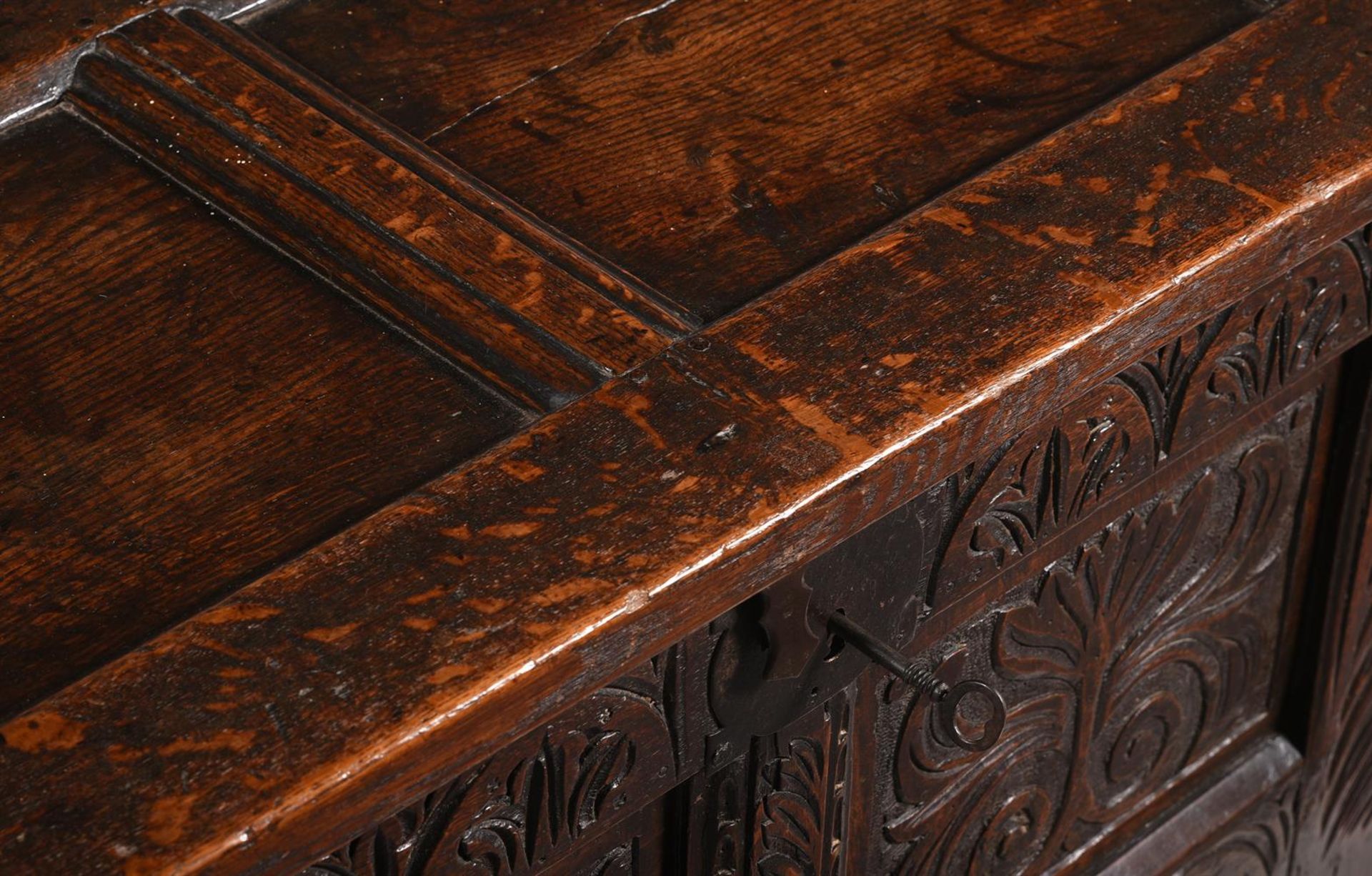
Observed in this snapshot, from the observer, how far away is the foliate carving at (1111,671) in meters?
1.20

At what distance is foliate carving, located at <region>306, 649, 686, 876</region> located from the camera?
89 cm

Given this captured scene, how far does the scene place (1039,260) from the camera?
3.29 ft

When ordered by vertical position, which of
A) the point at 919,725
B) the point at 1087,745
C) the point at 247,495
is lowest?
the point at 1087,745

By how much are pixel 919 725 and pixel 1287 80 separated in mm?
461

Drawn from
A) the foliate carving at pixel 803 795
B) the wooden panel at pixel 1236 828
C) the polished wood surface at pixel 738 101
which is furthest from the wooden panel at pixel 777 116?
the wooden panel at pixel 1236 828

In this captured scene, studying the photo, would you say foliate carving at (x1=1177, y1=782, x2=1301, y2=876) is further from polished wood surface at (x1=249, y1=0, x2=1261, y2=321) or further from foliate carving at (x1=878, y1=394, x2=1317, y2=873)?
polished wood surface at (x1=249, y1=0, x2=1261, y2=321)

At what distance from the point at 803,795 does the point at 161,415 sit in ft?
1.40

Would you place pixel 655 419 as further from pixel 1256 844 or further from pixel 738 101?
pixel 1256 844

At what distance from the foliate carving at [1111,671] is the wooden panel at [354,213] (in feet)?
1.06

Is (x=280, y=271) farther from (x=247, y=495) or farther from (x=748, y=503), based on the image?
(x=748, y=503)

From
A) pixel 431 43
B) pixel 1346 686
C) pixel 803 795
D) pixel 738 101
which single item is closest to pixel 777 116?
pixel 738 101

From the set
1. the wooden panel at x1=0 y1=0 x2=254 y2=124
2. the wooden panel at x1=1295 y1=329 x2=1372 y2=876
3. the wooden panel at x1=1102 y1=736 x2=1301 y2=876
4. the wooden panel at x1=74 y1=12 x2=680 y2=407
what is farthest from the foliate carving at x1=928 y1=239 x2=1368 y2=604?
the wooden panel at x1=0 y1=0 x2=254 y2=124

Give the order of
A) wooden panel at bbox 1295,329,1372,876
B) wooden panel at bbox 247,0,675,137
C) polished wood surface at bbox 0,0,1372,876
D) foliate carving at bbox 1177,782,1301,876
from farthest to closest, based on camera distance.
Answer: foliate carving at bbox 1177,782,1301,876
wooden panel at bbox 1295,329,1372,876
wooden panel at bbox 247,0,675,137
polished wood surface at bbox 0,0,1372,876

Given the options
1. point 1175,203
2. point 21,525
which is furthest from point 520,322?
point 1175,203
